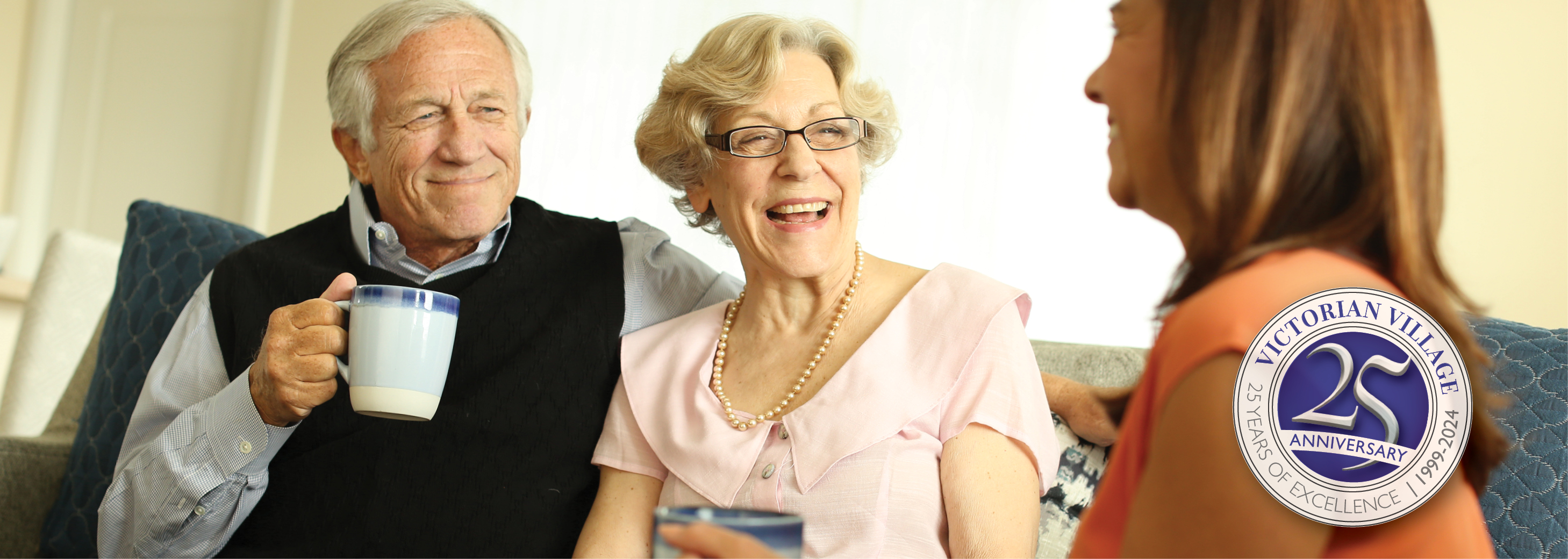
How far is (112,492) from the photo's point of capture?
4.59 feet

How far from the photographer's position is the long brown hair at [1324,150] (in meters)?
0.42

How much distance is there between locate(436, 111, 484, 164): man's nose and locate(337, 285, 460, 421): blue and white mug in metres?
0.54

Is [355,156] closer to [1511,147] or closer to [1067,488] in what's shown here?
[1067,488]

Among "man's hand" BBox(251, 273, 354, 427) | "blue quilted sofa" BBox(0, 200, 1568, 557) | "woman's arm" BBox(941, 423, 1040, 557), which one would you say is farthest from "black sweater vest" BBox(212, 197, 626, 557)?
"woman's arm" BBox(941, 423, 1040, 557)

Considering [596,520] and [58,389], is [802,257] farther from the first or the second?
[58,389]

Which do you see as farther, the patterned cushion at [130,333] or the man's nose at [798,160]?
the patterned cushion at [130,333]

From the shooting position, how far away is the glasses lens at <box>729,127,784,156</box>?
1334 mm

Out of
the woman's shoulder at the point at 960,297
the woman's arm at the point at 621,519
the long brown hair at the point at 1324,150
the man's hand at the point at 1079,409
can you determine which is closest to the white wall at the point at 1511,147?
the man's hand at the point at 1079,409

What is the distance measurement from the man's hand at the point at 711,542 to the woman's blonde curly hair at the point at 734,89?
914mm

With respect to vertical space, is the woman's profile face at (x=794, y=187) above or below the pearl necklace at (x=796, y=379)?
above

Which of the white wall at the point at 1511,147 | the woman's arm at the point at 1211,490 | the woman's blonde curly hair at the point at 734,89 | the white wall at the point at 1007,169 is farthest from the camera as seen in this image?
the white wall at the point at 1007,169

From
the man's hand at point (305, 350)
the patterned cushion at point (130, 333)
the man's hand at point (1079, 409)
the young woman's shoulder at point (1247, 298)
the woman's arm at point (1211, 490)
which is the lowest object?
the patterned cushion at point (130, 333)

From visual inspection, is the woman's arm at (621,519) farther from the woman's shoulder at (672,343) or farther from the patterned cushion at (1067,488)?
the patterned cushion at (1067,488)

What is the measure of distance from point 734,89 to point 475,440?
0.63 meters
